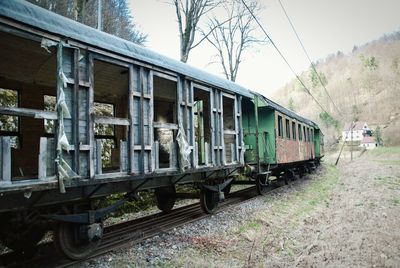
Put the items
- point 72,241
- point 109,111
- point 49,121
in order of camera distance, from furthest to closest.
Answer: point 109,111
point 49,121
point 72,241

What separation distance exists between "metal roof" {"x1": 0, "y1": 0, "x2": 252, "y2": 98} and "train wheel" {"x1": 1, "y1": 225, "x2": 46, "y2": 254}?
2.84 meters

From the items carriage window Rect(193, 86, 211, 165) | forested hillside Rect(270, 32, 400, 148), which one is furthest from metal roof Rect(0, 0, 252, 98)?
forested hillside Rect(270, 32, 400, 148)

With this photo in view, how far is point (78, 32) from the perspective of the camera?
438cm

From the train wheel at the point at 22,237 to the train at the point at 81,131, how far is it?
0.6 inches

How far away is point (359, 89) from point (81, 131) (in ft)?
393

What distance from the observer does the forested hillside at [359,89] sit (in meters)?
87.4

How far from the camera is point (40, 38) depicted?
12.8 feet

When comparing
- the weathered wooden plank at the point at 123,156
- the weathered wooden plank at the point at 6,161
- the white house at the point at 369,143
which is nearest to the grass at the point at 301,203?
the weathered wooden plank at the point at 123,156

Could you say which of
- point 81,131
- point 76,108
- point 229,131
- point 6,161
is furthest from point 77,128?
point 229,131

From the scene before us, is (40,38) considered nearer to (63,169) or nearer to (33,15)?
(33,15)

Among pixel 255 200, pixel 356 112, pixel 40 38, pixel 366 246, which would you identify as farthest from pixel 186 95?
pixel 356 112

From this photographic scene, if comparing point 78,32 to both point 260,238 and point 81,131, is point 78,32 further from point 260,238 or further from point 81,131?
point 260,238

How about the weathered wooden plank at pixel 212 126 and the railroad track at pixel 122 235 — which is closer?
the railroad track at pixel 122 235

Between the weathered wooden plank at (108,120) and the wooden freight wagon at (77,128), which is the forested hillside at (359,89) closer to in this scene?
the wooden freight wagon at (77,128)
